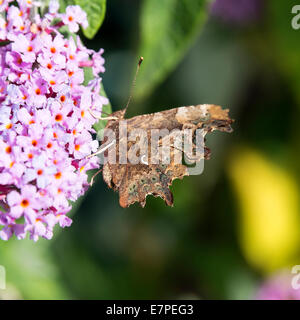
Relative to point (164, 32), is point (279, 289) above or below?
below

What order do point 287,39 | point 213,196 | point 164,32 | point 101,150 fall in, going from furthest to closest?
1. point 213,196
2. point 287,39
3. point 164,32
4. point 101,150

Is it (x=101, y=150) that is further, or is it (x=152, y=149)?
(x=152, y=149)

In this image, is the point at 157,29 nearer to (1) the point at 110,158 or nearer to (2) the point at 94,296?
(1) the point at 110,158

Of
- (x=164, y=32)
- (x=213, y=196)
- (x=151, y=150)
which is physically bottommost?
(x=151, y=150)

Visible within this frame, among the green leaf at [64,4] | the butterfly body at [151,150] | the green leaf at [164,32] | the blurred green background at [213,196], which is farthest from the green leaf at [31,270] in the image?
the green leaf at [64,4]

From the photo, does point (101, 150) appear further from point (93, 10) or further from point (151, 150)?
point (93, 10)

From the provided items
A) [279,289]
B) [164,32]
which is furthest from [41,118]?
[279,289]

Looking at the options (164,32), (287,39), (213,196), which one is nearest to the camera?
(164,32)
